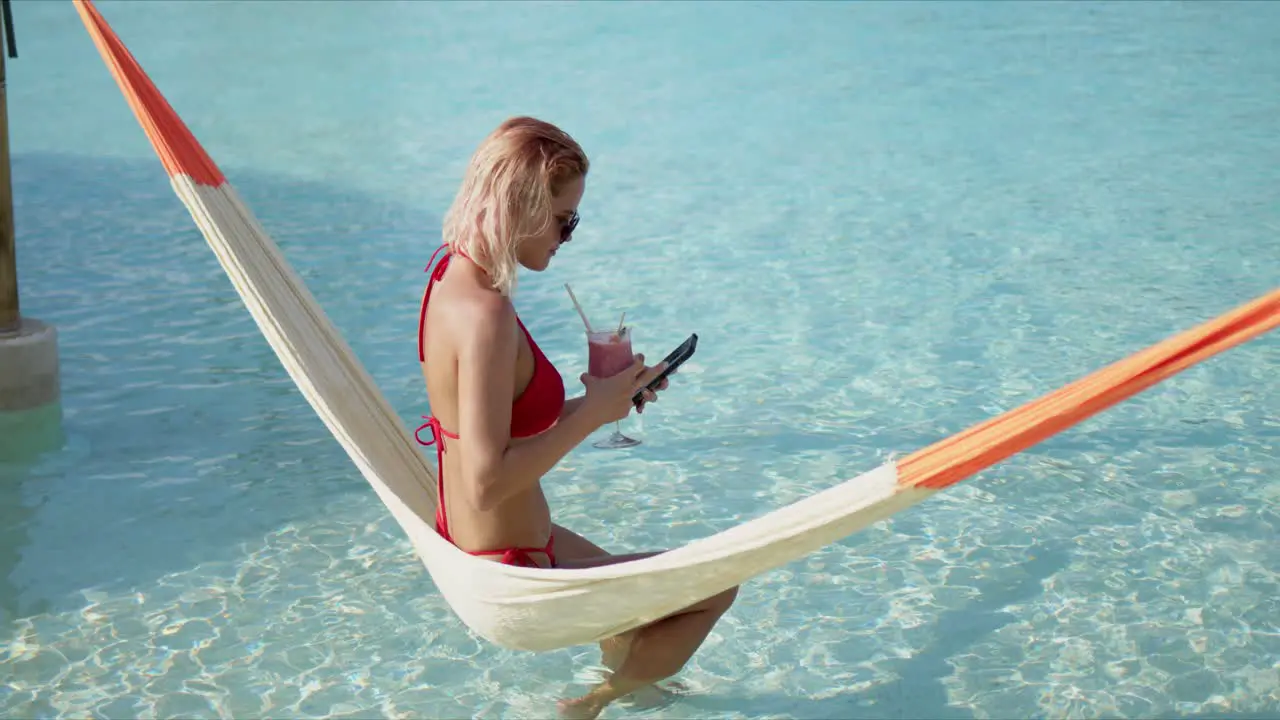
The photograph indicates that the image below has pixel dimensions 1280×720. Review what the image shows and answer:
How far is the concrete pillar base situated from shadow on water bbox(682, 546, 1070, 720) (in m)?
2.30

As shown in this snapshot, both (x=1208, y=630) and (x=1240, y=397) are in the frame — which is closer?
(x=1208, y=630)

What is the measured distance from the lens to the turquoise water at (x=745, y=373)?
9.84ft

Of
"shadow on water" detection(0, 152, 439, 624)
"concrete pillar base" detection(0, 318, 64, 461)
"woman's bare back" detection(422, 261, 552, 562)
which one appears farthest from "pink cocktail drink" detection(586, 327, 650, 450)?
"concrete pillar base" detection(0, 318, 64, 461)

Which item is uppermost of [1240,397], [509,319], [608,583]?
[509,319]

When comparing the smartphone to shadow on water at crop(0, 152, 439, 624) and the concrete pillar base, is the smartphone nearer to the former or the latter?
shadow on water at crop(0, 152, 439, 624)

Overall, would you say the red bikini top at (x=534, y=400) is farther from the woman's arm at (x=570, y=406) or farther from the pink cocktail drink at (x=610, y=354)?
the pink cocktail drink at (x=610, y=354)

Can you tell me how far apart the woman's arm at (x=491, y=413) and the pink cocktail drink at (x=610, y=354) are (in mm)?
296

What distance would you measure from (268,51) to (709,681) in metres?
9.65

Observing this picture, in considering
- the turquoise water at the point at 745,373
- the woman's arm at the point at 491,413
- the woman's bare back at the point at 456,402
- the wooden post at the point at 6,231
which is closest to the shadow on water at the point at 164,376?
the turquoise water at the point at 745,373

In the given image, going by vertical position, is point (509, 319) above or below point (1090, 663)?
above


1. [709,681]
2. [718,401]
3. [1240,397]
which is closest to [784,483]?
[718,401]

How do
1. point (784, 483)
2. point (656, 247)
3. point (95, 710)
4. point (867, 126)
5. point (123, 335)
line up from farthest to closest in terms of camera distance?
point (867, 126), point (656, 247), point (123, 335), point (784, 483), point (95, 710)

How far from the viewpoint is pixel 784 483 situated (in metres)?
3.88

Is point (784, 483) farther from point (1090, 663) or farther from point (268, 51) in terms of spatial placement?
point (268, 51)
